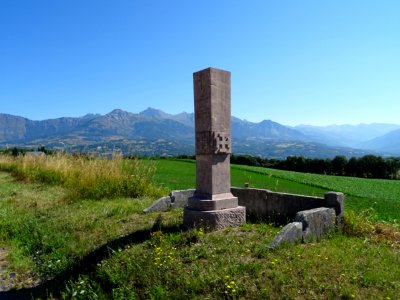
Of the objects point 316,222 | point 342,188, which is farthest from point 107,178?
point 342,188

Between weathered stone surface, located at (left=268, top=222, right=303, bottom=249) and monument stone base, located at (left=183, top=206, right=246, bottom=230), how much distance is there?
1449 mm

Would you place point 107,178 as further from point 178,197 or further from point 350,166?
point 350,166

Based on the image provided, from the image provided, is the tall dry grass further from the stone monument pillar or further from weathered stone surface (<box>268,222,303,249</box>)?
weathered stone surface (<box>268,222,303,249</box>)

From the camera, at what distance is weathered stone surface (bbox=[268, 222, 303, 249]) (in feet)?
19.2

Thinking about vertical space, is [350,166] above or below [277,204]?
below

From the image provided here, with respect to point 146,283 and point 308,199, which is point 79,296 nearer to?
point 146,283

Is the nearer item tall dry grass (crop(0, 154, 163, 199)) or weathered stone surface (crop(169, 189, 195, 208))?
weathered stone surface (crop(169, 189, 195, 208))

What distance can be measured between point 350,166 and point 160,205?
117 ft

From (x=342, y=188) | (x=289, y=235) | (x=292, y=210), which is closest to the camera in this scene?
(x=289, y=235)

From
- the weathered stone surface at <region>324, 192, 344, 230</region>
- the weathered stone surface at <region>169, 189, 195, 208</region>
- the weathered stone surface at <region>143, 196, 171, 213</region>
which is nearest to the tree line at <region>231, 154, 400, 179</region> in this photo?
the weathered stone surface at <region>169, 189, 195, 208</region>

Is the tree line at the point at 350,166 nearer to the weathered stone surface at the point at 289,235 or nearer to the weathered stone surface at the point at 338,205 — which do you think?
the weathered stone surface at the point at 338,205

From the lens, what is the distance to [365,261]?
539 cm

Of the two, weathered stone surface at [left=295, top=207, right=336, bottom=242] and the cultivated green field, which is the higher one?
weathered stone surface at [left=295, top=207, right=336, bottom=242]

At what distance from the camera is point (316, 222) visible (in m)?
6.65
